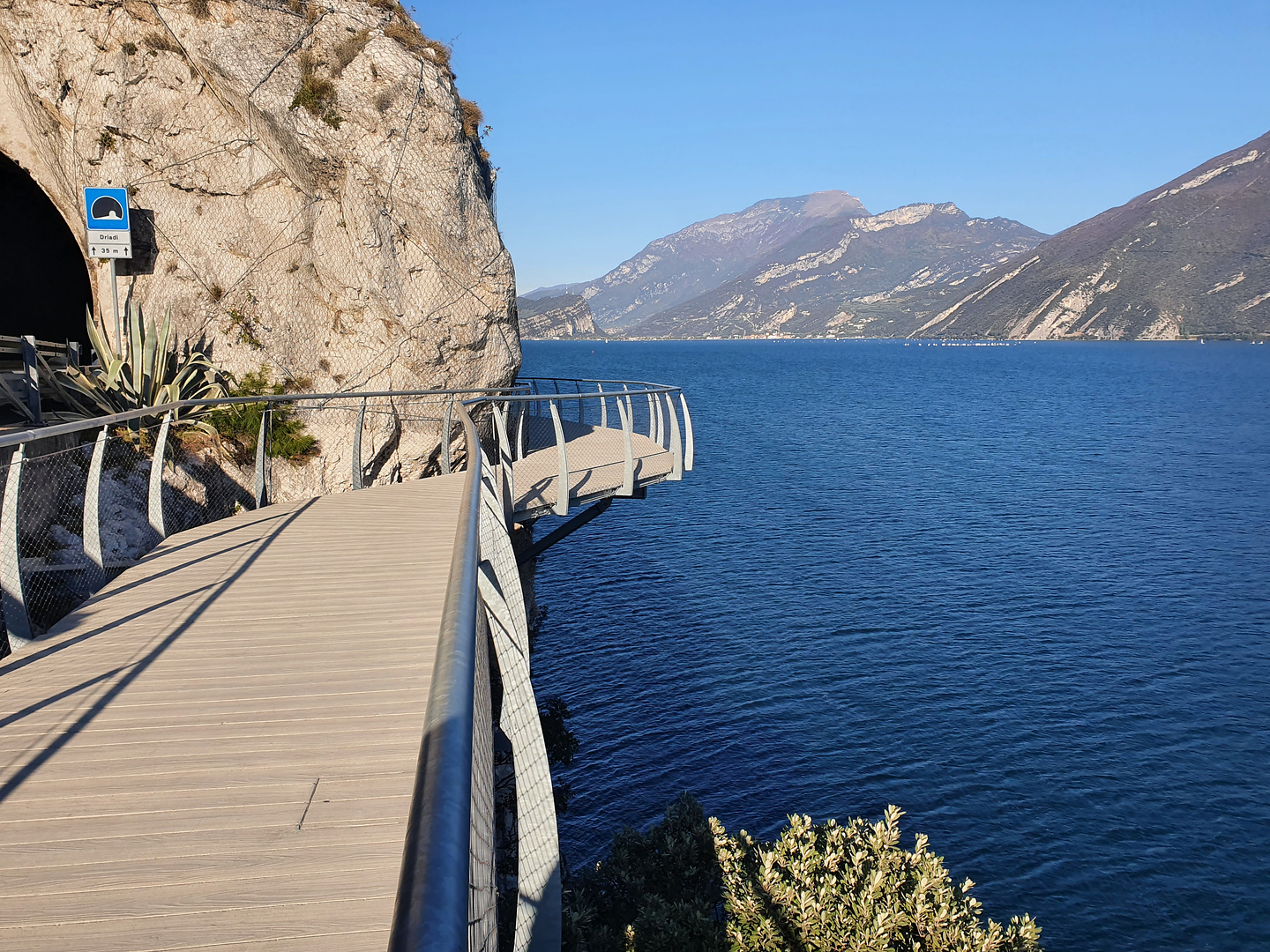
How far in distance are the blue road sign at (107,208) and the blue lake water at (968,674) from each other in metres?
11.8

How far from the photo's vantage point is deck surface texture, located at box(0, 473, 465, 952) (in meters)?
2.80

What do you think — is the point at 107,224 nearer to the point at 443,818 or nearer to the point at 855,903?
the point at 855,903

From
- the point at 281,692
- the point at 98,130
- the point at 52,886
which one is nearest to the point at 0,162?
the point at 98,130

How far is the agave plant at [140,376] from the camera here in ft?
41.1

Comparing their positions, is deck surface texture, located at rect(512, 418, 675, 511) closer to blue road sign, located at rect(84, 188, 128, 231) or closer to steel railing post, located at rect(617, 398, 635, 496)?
A: steel railing post, located at rect(617, 398, 635, 496)

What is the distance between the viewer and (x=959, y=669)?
1788 cm

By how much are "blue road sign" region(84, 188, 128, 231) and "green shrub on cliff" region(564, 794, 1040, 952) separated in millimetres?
12809

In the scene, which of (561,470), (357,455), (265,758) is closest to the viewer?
(265,758)

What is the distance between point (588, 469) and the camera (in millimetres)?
13539

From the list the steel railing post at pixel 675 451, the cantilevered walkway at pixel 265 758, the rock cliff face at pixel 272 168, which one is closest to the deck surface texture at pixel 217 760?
the cantilevered walkway at pixel 265 758

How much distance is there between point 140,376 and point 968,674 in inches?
636

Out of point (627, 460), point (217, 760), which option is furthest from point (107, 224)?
point (217, 760)

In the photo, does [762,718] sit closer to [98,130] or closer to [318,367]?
[318,367]

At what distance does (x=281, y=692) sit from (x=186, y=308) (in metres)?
12.5
